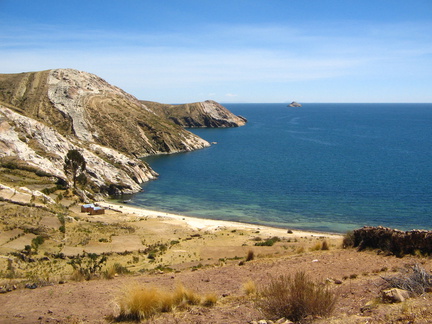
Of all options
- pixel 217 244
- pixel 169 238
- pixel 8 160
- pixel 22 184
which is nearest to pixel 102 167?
pixel 8 160

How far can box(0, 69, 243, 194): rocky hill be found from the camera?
65438 millimetres

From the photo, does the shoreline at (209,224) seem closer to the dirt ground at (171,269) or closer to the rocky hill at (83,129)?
the dirt ground at (171,269)

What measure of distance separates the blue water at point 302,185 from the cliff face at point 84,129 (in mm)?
6410

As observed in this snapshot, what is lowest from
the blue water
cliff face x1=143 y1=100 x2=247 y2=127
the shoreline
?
the shoreline

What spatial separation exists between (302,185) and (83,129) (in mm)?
63891

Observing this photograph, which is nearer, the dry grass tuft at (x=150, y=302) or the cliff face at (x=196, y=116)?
the dry grass tuft at (x=150, y=302)

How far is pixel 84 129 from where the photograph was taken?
104 meters

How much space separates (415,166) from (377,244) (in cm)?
7019

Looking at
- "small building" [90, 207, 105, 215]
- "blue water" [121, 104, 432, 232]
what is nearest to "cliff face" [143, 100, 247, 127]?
"blue water" [121, 104, 432, 232]

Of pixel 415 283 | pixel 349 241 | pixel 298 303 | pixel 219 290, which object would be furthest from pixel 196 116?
pixel 298 303

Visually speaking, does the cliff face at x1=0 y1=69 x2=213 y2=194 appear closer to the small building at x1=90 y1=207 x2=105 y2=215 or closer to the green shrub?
the small building at x1=90 y1=207 x2=105 y2=215

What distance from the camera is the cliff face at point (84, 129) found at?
66312 millimetres

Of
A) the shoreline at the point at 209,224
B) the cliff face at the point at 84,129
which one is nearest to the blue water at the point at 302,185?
the shoreline at the point at 209,224

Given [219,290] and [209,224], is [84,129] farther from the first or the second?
[219,290]
